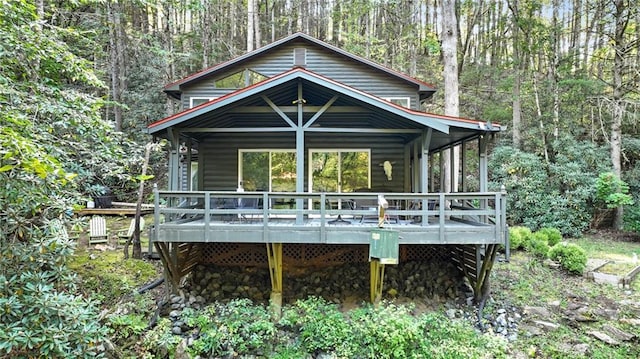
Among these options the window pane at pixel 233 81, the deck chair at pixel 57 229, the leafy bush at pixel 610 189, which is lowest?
the deck chair at pixel 57 229

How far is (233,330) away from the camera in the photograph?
5430mm

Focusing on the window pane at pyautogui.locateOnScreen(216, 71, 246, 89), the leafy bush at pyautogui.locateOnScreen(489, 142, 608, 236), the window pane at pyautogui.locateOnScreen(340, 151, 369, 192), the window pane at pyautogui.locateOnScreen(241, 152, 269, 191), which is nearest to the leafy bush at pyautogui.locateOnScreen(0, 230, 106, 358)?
the window pane at pyautogui.locateOnScreen(241, 152, 269, 191)

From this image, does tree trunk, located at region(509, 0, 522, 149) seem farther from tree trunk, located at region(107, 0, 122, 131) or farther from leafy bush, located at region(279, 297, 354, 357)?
tree trunk, located at region(107, 0, 122, 131)

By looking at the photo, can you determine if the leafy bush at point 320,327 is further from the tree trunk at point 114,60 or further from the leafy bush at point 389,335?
the tree trunk at point 114,60

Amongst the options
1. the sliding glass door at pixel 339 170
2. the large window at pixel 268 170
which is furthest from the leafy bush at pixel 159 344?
the sliding glass door at pixel 339 170

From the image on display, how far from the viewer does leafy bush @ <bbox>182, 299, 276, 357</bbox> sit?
532cm

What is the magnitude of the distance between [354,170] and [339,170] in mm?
434

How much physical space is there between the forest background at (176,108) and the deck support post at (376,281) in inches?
166

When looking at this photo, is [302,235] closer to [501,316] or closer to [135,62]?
[501,316]

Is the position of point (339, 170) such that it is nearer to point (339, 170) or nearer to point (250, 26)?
point (339, 170)

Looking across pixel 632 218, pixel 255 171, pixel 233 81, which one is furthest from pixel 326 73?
pixel 632 218

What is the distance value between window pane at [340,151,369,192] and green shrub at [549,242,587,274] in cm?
499

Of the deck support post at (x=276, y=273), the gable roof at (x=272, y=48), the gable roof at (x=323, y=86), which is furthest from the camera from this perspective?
the gable roof at (x=272, y=48)

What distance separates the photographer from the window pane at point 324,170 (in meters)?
9.32
